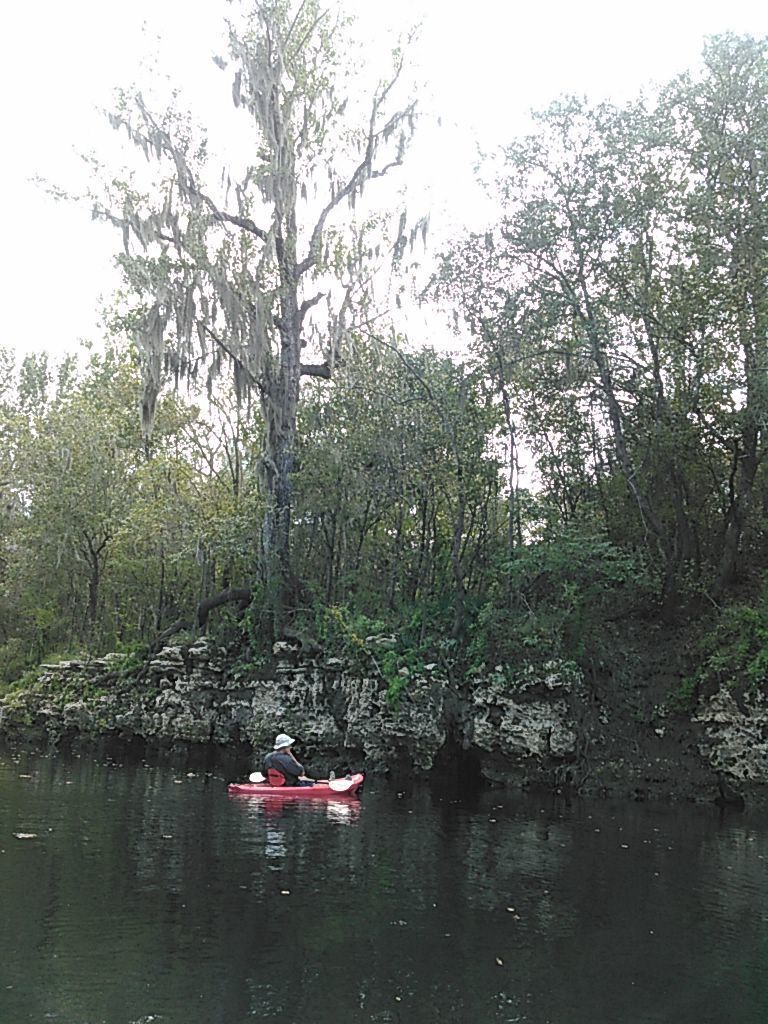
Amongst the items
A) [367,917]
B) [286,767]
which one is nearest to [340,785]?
[286,767]

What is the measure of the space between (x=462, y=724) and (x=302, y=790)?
14.0 ft

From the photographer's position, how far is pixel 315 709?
2050 cm

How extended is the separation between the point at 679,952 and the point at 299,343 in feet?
61.6

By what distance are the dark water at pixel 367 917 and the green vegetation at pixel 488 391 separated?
5.87 metres

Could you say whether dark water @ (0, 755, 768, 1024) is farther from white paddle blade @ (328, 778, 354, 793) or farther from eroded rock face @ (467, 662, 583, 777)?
eroded rock face @ (467, 662, 583, 777)

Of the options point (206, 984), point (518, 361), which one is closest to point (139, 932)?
point (206, 984)

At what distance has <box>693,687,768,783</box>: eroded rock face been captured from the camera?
1662 cm

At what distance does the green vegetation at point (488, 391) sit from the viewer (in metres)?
17.8

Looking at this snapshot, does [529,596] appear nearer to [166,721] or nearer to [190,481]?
[166,721]

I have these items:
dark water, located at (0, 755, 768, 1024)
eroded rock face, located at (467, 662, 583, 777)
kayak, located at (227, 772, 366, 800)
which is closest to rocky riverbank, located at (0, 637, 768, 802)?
eroded rock face, located at (467, 662, 583, 777)

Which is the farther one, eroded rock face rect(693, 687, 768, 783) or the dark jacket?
eroded rock face rect(693, 687, 768, 783)

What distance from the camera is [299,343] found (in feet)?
78.5

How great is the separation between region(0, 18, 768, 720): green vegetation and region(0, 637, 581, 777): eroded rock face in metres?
0.59

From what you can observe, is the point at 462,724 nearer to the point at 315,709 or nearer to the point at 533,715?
the point at 533,715
